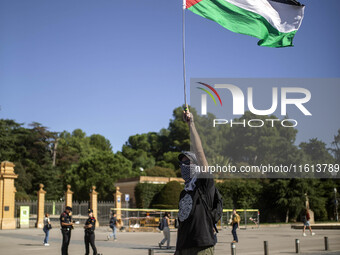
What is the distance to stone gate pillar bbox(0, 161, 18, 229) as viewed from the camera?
107 ft

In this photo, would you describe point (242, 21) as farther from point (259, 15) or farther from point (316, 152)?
point (316, 152)

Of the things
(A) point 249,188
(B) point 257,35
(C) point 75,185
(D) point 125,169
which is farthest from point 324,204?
(B) point 257,35

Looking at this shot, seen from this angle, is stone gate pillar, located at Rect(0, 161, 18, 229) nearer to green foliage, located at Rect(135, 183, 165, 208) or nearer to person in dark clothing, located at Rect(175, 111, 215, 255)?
green foliage, located at Rect(135, 183, 165, 208)

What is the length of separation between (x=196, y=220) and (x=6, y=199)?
31.5 meters

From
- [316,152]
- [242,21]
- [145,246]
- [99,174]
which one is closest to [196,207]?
[242,21]

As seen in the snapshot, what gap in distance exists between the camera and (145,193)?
44.0m

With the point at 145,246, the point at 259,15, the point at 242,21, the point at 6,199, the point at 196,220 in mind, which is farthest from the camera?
the point at 6,199

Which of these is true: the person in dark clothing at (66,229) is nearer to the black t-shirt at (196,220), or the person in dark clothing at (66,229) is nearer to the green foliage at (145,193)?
the black t-shirt at (196,220)

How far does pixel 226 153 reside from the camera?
62219mm

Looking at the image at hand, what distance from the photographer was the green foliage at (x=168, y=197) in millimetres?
42219

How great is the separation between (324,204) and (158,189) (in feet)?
60.1

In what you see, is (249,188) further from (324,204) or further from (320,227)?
(320,227)

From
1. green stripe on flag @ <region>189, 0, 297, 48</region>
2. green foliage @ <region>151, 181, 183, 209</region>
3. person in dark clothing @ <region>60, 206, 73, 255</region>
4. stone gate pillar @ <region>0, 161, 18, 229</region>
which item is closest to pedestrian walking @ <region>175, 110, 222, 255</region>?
green stripe on flag @ <region>189, 0, 297, 48</region>

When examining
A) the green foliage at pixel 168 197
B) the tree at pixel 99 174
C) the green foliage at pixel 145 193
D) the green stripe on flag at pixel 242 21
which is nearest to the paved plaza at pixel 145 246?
the green stripe on flag at pixel 242 21
